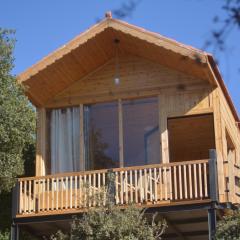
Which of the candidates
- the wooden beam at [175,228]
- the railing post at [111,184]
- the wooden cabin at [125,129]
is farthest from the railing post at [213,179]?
the railing post at [111,184]

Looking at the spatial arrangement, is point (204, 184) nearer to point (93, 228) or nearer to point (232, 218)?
point (232, 218)

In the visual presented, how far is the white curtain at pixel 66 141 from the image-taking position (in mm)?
15250

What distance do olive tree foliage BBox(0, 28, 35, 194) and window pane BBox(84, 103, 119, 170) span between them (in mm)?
1520

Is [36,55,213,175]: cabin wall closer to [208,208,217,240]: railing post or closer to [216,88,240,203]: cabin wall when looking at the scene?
[216,88,240,203]: cabin wall

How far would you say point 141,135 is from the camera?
14.7 metres

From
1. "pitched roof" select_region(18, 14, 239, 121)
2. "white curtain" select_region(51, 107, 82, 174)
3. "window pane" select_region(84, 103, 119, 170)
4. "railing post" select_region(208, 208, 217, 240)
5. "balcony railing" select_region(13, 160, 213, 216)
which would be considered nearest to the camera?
"railing post" select_region(208, 208, 217, 240)

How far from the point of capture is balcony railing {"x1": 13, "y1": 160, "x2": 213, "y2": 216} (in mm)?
13500

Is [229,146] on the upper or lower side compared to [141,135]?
upper

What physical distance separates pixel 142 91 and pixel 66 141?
2.09 m

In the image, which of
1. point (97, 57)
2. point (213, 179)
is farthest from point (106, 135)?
point (213, 179)

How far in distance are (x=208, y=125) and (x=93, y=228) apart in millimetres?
4496

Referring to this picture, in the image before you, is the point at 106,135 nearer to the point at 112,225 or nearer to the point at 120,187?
the point at 120,187

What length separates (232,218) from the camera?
40.1ft

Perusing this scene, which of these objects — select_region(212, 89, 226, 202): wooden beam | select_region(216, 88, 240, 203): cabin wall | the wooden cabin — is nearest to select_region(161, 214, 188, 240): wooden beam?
the wooden cabin
